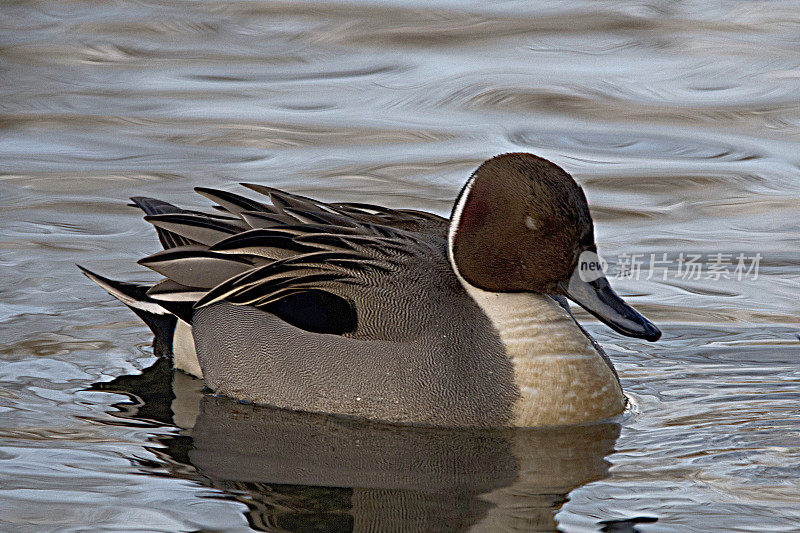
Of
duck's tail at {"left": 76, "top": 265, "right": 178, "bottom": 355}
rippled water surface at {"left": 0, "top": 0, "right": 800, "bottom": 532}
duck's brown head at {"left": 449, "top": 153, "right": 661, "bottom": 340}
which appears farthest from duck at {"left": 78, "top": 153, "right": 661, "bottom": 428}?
duck's tail at {"left": 76, "top": 265, "right": 178, "bottom": 355}

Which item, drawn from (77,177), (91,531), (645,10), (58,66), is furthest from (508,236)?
(645,10)

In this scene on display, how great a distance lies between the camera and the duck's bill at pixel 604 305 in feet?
17.8

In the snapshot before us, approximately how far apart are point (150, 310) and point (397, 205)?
280 cm

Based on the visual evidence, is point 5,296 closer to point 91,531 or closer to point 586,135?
point 91,531

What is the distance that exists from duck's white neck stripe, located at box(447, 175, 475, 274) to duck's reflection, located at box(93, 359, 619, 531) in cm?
70

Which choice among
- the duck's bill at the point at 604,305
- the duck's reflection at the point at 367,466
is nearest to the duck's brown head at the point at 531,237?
the duck's bill at the point at 604,305

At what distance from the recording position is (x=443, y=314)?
5.52 m

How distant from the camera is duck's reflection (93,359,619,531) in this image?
462 centimetres

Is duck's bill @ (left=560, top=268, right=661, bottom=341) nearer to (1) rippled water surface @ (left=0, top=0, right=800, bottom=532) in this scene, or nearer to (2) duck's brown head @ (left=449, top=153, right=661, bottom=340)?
(2) duck's brown head @ (left=449, top=153, right=661, bottom=340)

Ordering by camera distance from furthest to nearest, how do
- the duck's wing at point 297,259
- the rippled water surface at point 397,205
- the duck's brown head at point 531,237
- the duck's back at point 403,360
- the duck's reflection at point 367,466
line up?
the duck's wing at point 297,259 < the duck's back at point 403,360 < the duck's brown head at point 531,237 < the rippled water surface at point 397,205 < the duck's reflection at point 367,466

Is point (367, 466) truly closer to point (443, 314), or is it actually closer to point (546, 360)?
point (443, 314)

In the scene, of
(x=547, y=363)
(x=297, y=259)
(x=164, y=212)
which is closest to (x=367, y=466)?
→ (x=547, y=363)

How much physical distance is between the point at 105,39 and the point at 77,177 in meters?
3.82

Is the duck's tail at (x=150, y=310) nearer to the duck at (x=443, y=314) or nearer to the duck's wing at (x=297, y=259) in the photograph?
the duck's wing at (x=297, y=259)
